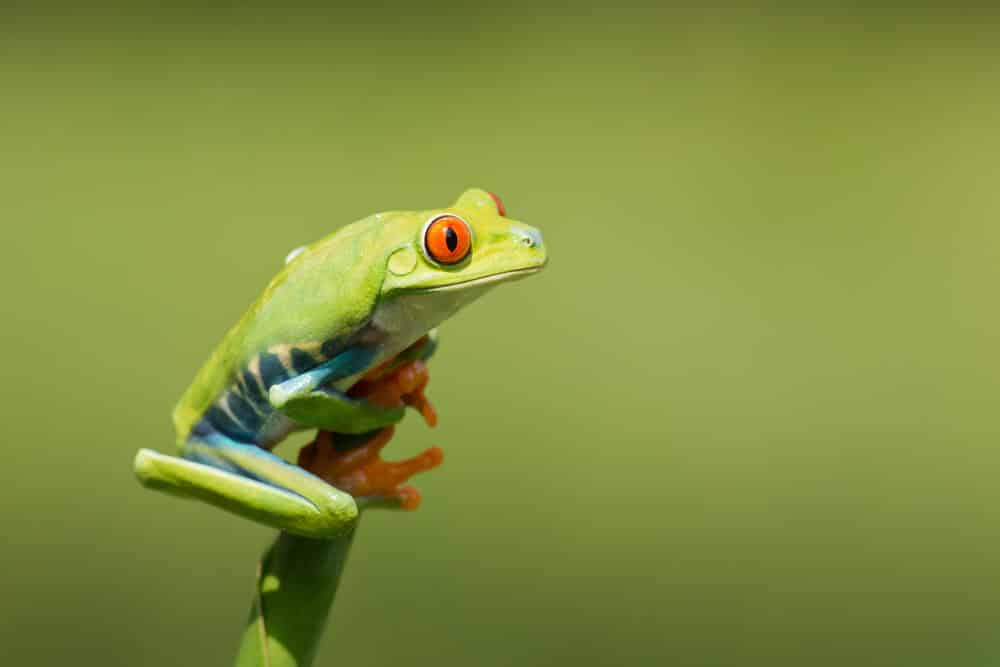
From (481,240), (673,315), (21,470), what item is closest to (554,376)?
(673,315)

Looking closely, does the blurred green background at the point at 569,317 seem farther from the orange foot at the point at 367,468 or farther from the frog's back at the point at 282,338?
the frog's back at the point at 282,338

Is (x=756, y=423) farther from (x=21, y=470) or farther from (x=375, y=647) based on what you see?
(x=21, y=470)

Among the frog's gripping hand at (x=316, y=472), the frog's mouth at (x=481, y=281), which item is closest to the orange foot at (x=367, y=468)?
the frog's gripping hand at (x=316, y=472)

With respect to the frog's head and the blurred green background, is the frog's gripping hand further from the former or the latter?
the blurred green background

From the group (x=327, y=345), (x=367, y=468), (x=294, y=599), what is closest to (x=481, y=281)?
(x=327, y=345)

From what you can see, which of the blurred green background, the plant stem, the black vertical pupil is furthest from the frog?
the blurred green background

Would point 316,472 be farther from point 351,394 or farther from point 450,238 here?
point 450,238
